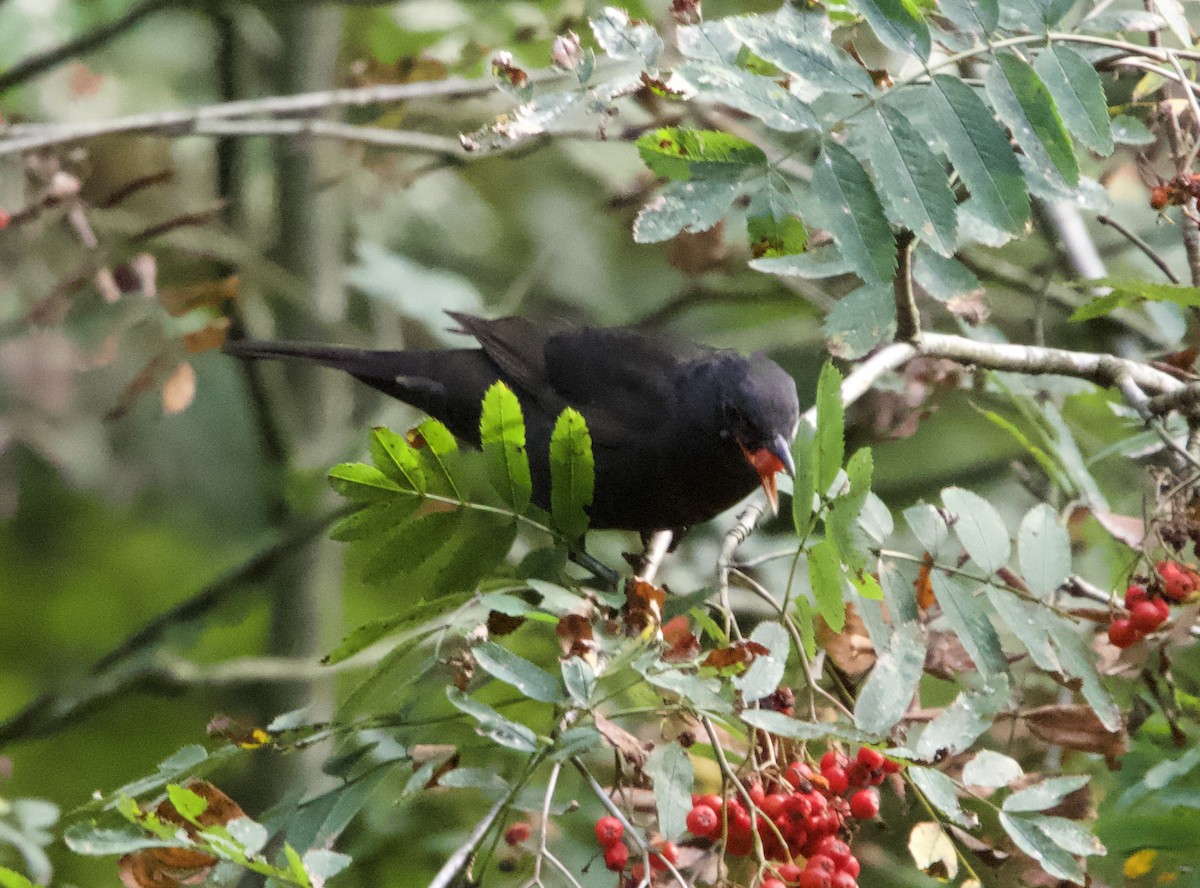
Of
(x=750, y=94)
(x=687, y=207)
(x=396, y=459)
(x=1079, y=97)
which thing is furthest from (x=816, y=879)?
(x=1079, y=97)

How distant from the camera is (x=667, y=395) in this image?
3.20 meters

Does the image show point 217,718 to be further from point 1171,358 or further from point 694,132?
point 1171,358

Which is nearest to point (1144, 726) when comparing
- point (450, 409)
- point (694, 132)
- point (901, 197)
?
point (901, 197)

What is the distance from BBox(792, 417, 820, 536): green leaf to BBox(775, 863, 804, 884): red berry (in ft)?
1.58

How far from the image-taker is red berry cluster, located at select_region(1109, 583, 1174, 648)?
206cm

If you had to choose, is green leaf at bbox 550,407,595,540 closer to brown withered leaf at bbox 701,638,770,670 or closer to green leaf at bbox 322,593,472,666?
green leaf at bbox 322,593,472,666

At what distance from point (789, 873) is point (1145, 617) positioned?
76cm

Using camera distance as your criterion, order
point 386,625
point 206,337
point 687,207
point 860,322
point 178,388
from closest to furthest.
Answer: point 386,625 < point 687,207 < point 860,322 < point 206,337 < point 178,388

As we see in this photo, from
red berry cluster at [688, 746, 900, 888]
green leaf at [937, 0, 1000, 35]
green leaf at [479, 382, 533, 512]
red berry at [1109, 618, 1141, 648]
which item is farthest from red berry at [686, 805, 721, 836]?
green leaf at [937, 0, 1000, 35]

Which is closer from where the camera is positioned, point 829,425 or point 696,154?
point 829,425

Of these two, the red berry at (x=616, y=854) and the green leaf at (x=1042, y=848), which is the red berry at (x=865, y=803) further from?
the red berry at (x=616, y=854)

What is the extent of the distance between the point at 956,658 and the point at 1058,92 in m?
0.94

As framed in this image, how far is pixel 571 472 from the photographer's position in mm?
1969

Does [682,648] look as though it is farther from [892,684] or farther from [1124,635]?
[1124,635]
